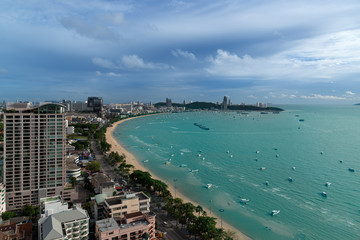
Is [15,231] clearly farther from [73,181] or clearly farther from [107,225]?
[73,181]

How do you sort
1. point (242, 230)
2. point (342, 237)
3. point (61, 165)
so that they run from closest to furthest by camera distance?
point (342, 237), point (242, 230), point (61, 165)

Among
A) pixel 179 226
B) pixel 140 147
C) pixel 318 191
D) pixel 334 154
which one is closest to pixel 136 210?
pixel 179 226

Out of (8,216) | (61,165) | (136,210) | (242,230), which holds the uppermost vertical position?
(61,165)

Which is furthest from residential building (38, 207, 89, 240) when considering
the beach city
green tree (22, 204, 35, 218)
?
green tree (22, 204, 35, 218)

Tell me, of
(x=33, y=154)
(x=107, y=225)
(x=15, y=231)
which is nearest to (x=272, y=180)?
(x=107, y=225)

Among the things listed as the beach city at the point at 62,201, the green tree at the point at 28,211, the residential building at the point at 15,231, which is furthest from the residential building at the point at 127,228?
the green tree at the point at 28,211

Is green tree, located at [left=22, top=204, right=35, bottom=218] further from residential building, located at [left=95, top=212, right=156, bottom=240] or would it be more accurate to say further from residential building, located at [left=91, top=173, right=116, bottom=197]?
residential building, located at [left=95, top=212, right=156, bottom=240]

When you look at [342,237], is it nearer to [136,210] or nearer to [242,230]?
[242,230]
